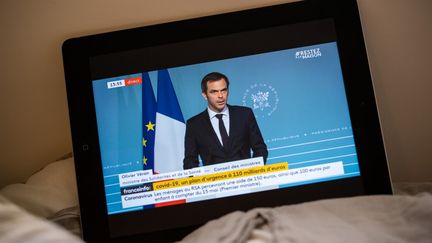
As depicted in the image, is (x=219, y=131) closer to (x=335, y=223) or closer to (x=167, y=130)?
(x=167, y=130)

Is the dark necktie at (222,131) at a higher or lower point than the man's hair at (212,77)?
lower

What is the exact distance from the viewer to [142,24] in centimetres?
85

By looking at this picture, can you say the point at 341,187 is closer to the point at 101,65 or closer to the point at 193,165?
the point at 193,165

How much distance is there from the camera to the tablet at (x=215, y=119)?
0.76 metres

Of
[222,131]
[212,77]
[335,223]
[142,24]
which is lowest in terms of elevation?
[335,223]

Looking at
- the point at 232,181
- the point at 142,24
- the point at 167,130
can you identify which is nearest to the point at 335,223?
the point at 232,181

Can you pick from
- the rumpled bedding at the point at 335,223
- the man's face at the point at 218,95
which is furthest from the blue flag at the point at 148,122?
the rumpled bedding at the point at 335,223

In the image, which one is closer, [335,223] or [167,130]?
[335,223]

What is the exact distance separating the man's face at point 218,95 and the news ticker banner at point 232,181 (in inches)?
4.3

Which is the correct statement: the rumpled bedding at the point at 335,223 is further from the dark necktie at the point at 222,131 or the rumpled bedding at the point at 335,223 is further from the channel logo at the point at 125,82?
the channel logo at the point at 125,82

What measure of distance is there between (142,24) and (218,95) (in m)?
0.23

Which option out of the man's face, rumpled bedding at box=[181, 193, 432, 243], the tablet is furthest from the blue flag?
rumpled bedding at box=[181, 193, 432, 243]

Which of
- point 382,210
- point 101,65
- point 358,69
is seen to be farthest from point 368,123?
point 101,65

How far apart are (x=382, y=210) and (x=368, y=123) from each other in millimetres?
232
